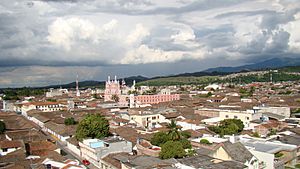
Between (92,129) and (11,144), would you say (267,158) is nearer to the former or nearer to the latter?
(92,129)

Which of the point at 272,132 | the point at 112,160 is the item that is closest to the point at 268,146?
the point at 272,132

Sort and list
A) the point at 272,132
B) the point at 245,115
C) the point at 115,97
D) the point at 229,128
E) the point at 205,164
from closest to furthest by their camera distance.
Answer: the point at 205,164 < the point at 272,132 < the point at 229,128 < the point at 245,115 < the point at 115,97

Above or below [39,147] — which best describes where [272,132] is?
above

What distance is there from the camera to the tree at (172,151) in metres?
24.7

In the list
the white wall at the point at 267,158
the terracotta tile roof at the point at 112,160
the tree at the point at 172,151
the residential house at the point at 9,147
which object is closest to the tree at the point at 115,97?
the residential house at the point at 9,147

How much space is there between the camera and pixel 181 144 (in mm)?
26203

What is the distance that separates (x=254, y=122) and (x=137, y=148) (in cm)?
1746

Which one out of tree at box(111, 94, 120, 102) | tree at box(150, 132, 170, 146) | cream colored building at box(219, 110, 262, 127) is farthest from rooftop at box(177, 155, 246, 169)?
tree at box(111, 94, 120, 102)

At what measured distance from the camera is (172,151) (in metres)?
24.8

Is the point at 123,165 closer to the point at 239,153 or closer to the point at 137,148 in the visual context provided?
the point at 137,148

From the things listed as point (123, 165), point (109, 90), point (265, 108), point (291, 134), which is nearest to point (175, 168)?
→ point (123, 165)

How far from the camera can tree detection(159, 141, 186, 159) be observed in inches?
974

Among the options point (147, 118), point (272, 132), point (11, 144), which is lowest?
point (147, 118)

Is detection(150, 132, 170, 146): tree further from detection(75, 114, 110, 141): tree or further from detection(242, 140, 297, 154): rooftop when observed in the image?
detection(242, 140, 297, 154): rooftop
